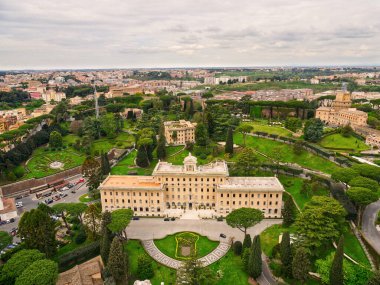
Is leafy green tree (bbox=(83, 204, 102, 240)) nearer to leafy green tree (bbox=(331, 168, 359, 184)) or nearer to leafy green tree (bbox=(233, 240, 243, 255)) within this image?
leafy green tree (bbox=(233, 240, 243, 255))

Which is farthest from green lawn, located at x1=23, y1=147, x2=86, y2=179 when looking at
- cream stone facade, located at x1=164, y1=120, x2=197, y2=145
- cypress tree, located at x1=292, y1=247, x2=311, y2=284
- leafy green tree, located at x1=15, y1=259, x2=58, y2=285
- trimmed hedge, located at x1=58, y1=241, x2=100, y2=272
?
cypress tree, located at x1=292, y1=247, x2=311, y2=284

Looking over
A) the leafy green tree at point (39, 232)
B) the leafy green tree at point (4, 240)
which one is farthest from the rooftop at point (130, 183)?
the leafy green tree at point (4, 240)

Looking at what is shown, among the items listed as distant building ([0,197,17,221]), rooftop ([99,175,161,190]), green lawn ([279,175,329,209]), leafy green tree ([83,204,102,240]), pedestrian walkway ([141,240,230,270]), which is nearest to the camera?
pedestrian walkway ([141,240,230,270])

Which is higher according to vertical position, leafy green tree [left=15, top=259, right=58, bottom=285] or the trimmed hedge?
leafy green tree [left=15, top=259, right=58, bottom=285]

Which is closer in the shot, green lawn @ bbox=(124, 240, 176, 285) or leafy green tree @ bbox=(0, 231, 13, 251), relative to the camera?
green lawn @ bbox=(124, 240, 176, 285)

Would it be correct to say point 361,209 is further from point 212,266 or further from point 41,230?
point 41,230

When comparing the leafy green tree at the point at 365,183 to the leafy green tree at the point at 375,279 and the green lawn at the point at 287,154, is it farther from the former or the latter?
the leafy green tree at the point at 375,279

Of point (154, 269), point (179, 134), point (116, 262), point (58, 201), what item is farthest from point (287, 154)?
point (58, 201)

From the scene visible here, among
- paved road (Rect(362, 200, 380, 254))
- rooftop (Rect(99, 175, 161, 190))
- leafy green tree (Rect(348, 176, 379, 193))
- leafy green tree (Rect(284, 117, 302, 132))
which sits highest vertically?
leafy green tree (Rect(284, 117, 302, 132))
